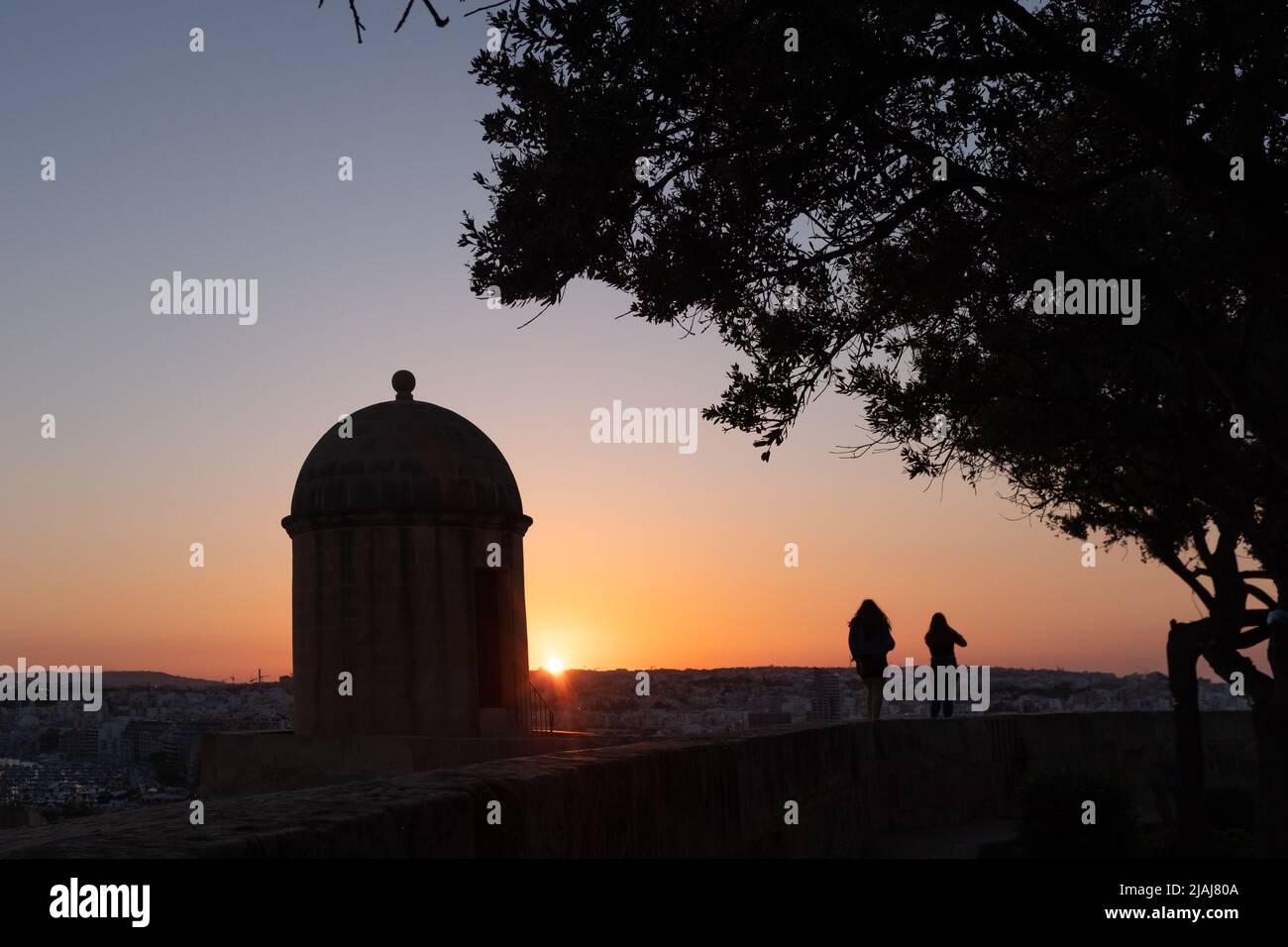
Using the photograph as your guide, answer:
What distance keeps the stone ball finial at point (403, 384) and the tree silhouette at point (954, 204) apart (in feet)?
35.6

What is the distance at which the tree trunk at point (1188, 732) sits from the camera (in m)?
13.1

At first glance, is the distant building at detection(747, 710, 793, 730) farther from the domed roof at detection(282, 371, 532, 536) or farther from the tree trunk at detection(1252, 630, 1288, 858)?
the domed roof at detection(282, 371, 532, 536)

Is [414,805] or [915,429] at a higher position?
[915,429]

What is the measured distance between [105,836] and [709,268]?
6.07m

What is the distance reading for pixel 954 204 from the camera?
1094cm

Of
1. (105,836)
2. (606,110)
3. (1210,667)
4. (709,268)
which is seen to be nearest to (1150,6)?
(709,268)

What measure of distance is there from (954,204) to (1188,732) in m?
6.27

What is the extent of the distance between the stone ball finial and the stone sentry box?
81cm

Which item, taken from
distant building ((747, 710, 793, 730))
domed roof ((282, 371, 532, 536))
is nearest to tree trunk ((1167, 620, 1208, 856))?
distant building ((747, 710, 793, 730))

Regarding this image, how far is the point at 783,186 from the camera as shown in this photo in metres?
8.49

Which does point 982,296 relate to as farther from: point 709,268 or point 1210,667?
point 1210,667

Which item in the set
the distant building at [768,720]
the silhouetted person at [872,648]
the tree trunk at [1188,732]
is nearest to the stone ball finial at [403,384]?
the distant building at [768,720]

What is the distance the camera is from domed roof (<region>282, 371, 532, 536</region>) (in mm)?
19656

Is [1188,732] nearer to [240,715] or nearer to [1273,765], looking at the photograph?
[1273,765]
